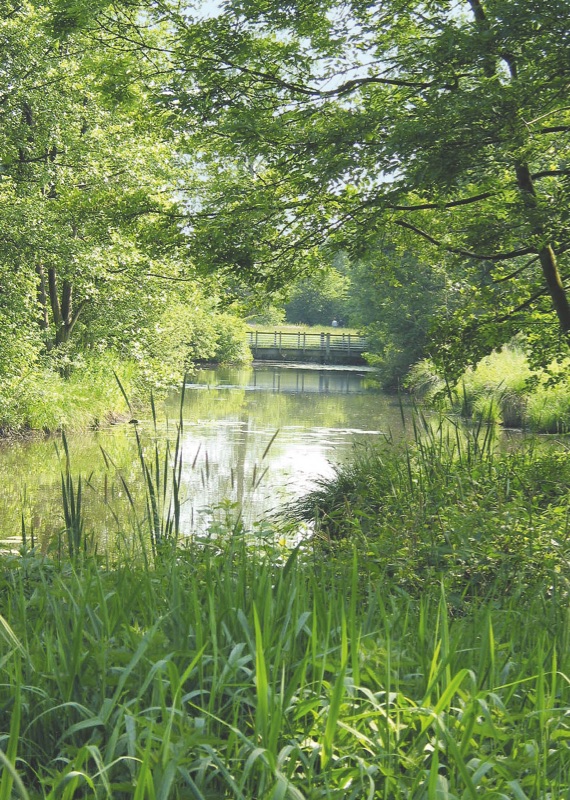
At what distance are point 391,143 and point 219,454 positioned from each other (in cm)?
882

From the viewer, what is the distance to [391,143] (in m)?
6.14

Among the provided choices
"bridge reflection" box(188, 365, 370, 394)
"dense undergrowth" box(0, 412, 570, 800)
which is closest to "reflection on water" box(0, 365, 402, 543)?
"bridge reflection" box(188, 365, 370, 394)

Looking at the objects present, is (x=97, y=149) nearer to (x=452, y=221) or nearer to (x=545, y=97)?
(x=452, y=221)

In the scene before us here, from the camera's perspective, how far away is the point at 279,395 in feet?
92.3

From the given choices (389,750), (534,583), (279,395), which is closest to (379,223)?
(534,583)

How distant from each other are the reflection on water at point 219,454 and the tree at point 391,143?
1.86 meters

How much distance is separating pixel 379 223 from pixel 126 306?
1262 cm

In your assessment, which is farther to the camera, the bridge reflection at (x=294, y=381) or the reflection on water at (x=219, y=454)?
the bridge reflection at (x=294, y=381)

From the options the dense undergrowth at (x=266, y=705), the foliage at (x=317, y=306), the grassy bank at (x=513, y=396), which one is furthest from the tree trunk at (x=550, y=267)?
the foliage at (x=317, y=306)

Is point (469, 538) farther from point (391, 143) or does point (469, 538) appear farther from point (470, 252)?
point (470, 252)

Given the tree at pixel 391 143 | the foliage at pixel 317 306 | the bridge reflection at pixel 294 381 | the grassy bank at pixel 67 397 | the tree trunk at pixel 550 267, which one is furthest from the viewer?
the foliage at pixel 317 306

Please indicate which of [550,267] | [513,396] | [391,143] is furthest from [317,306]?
[391,143]

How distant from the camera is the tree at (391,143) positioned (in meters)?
6.09

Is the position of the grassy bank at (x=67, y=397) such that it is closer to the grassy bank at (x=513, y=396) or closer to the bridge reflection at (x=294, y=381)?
the grassy bank at (x=513, y=396)
